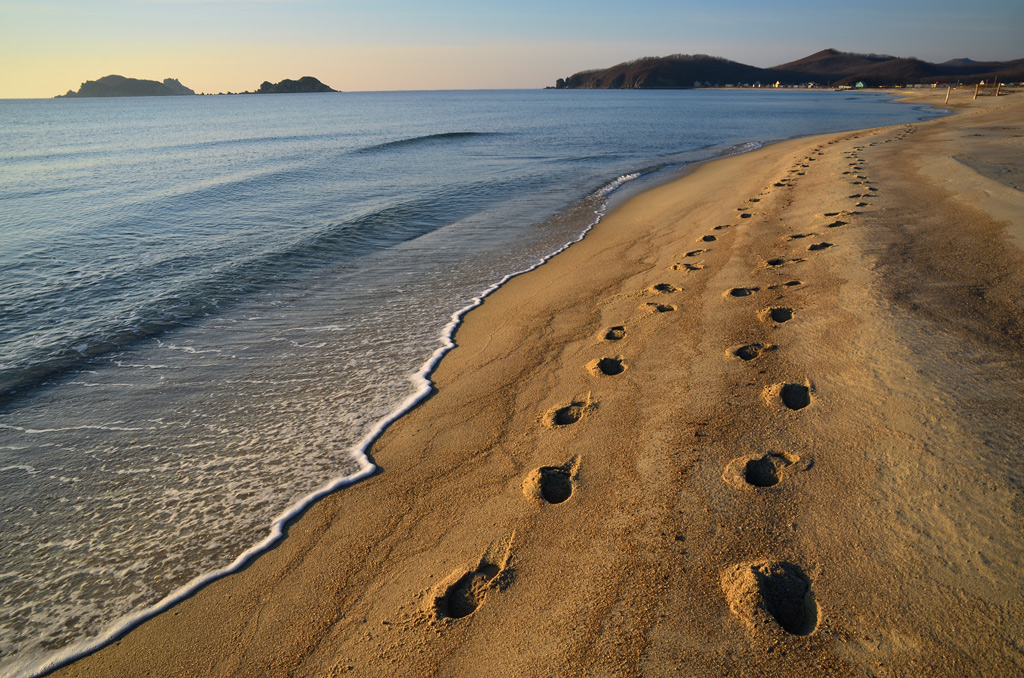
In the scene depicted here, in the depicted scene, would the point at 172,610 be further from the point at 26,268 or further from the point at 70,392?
the point at 26,268

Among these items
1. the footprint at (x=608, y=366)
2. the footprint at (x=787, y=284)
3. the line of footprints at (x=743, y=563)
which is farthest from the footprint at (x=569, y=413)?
the footprint at (x=787, y=284)

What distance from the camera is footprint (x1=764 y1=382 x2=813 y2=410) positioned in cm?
394

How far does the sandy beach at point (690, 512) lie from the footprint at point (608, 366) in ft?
0.14

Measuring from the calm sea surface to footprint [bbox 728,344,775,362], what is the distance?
3.15m

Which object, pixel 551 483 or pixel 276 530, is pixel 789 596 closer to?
pixel 551 483

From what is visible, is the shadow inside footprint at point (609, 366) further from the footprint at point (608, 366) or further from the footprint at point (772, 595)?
the footprint at point (772, 595)

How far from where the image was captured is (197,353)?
650 cm

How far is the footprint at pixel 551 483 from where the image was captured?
3.44 m

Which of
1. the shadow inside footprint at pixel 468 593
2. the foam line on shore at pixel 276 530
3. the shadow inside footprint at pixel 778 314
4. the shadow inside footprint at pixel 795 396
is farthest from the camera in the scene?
the shadow inside footprint at pixel 778 314

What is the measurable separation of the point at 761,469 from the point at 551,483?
137cm

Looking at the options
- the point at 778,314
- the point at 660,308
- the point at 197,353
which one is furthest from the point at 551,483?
the point at 197,353

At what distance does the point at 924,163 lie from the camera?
497 inches

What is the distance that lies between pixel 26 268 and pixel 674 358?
12084 millimetres

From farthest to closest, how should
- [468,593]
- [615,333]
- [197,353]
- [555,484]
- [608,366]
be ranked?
[197,353], [615,333], [608,366], [555,484], [468,593]
